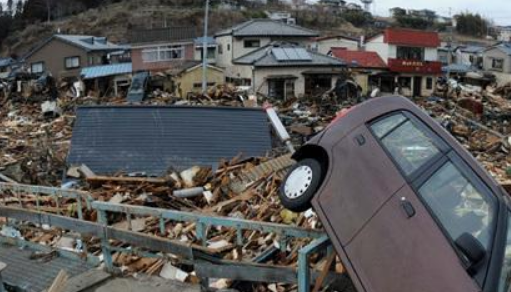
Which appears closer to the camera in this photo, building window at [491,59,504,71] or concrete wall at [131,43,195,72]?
→ concrete wall at [131,43,195,72]

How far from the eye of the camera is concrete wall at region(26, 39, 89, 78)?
4331 cm

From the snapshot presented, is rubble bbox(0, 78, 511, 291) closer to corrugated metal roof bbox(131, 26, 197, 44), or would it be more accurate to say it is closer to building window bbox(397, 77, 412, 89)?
corrugated metal roof bbox(131, 26, 197, 44)

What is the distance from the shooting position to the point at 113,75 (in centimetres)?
3797

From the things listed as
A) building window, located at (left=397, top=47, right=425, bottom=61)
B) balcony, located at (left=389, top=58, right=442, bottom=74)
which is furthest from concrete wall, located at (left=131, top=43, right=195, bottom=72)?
building window, located at (left=397, top=47, right=425, bottom=61)

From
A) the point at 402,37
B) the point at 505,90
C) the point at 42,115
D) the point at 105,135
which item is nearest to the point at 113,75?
A: the point at 42,115

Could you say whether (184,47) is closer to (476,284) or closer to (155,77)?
(155,77)

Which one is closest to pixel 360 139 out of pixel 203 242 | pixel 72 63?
pixel 203 242

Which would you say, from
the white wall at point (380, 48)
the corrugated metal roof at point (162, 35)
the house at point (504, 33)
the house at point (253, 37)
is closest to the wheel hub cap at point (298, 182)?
the house at point (253, 37)

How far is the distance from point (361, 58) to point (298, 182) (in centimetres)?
3855

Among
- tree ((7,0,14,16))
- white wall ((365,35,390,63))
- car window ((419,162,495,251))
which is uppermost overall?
tree ((7,0,14,16))

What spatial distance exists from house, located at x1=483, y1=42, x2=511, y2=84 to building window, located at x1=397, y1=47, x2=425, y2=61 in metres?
12.3

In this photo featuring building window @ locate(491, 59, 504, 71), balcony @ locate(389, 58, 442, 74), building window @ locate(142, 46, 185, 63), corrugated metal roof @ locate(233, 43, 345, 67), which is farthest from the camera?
building window @ locate(491, 59, 504, 71)

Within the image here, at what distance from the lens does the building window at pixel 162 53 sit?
38.5 meters

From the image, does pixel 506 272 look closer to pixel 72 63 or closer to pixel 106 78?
pixel 106 78
